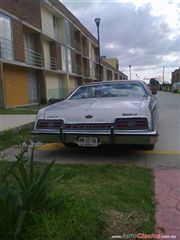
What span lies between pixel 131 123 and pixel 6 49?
18155 mm

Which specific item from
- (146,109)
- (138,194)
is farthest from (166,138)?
(138,194)

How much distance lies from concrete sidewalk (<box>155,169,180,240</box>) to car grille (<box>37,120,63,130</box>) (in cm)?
Result: 185

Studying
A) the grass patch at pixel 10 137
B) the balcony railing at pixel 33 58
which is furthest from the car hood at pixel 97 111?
the balcony railing at pixel 33 58

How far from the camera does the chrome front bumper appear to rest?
528 cm

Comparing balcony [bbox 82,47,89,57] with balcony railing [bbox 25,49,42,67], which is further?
balcony [bbox 82,47,89,57]

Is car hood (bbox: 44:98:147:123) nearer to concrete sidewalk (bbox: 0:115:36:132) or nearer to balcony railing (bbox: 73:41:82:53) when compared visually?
concrete sidewalk (bbox: 0:115:36:132)

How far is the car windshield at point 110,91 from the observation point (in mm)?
7016

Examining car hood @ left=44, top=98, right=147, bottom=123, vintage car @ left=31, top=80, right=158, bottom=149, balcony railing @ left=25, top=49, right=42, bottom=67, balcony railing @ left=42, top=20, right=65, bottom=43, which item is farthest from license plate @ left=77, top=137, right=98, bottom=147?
balcony railing @ left=42, top=20, right=65, bottom=43

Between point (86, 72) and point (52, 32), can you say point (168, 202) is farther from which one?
point (86, 72)

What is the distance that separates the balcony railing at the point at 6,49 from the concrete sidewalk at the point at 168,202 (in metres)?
17.8

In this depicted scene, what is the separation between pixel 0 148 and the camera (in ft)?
23.1

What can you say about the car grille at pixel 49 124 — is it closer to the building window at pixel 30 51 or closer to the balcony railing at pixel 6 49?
the balcony railing at pixel 6 49

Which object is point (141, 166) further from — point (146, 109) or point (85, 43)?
point (85, 43)

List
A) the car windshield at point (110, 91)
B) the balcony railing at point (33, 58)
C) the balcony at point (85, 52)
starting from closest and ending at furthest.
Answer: the car windshield at point (110, 91) < the balcony railing at point (33, 58) < the balcony at point (85, 52)
